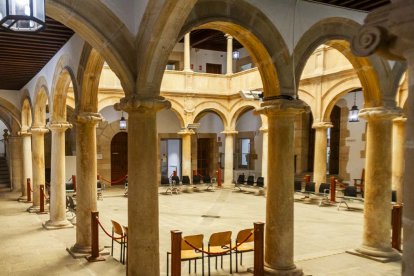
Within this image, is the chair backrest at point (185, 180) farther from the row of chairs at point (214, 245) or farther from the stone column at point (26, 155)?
the row of chairs at point (214, 245)

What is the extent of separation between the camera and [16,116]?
13.1 meters

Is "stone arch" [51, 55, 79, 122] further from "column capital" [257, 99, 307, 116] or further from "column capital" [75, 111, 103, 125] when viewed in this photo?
"column capital" [257, 99, 307, 116]

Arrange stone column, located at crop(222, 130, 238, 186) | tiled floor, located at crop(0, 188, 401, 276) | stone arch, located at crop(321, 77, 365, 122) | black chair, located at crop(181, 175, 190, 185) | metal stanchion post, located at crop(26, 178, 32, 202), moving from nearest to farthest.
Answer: tiled floor, located at crop(0, 188, 401, 276) < stone arch, located at crop(321, 77, 365, 122) < metal stanchion post, located at crop(26, 178, 32, 202) < black chair, located at crop(181, 175, 190, 185) < stone column, located at crop(222, 130, 238, 186)

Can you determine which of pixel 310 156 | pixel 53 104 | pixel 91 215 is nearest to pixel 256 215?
pixel 91 215

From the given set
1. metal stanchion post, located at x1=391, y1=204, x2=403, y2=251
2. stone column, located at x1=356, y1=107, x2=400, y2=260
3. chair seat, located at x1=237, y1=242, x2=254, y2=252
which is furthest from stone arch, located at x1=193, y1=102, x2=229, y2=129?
chair seat, located at x1=237, y1=242, x2=254, y2=252

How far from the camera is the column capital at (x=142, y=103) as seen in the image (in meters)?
4.38

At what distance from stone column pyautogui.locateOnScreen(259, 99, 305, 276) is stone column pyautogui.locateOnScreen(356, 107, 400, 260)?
1872mm

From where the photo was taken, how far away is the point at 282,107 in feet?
17.1

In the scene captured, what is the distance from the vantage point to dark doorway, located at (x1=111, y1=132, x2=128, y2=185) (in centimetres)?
1775

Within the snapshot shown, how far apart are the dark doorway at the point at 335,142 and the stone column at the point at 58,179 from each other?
1188 centimetres

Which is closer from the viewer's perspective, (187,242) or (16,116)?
(187,242)

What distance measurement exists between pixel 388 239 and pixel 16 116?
481 inches

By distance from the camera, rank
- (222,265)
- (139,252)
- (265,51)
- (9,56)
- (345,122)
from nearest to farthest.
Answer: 1. (139,252)
2. (265,51)
3. (222,265)
4. (9,56)
5. (345,122)

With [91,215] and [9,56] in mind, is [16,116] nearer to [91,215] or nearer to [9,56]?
[9,56]
